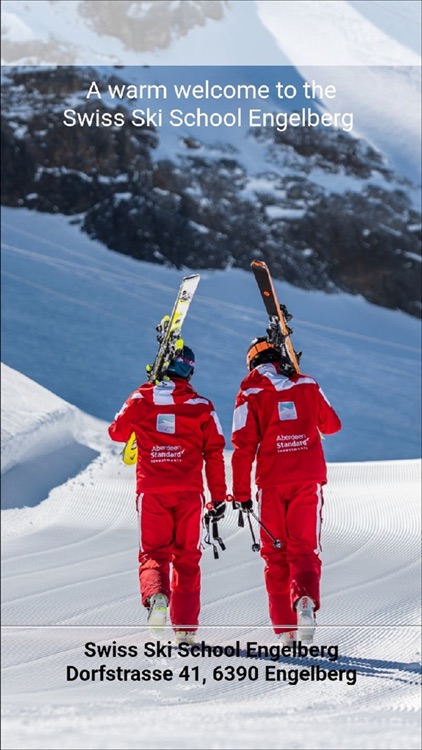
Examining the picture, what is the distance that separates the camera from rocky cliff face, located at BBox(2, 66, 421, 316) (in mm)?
5910

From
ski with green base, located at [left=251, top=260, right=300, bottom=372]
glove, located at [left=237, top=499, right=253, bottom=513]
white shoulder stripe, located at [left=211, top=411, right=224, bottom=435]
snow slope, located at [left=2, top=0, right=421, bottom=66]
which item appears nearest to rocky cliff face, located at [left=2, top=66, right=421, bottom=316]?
snow slope, located at [left=2, top=0, right=421, bottom=66]

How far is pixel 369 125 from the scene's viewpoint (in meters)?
6.22

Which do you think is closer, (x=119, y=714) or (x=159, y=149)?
(x=119, y=714)

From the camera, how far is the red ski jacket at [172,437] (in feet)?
12.0

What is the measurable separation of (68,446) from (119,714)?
3.45m

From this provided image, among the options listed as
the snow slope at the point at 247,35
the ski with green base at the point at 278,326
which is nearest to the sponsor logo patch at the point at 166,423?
the ski with green base at the point at 278,326

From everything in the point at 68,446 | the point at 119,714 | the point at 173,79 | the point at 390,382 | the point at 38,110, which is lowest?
the point at 119,714

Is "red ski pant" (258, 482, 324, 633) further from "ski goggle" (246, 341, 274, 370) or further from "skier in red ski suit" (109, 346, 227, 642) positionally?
"ski goggle" (246, 341, 274, 370)

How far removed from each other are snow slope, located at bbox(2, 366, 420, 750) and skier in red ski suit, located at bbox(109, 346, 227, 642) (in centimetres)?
29

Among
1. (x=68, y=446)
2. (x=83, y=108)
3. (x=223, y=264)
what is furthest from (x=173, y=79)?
(x=68, y=446)

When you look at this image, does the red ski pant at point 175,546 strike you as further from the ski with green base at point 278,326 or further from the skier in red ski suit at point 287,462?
the ski with green base at point 278,326

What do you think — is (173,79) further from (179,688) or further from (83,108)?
(179,688)

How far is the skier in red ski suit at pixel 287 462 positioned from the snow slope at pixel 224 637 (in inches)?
10.9

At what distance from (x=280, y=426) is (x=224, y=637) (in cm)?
84
